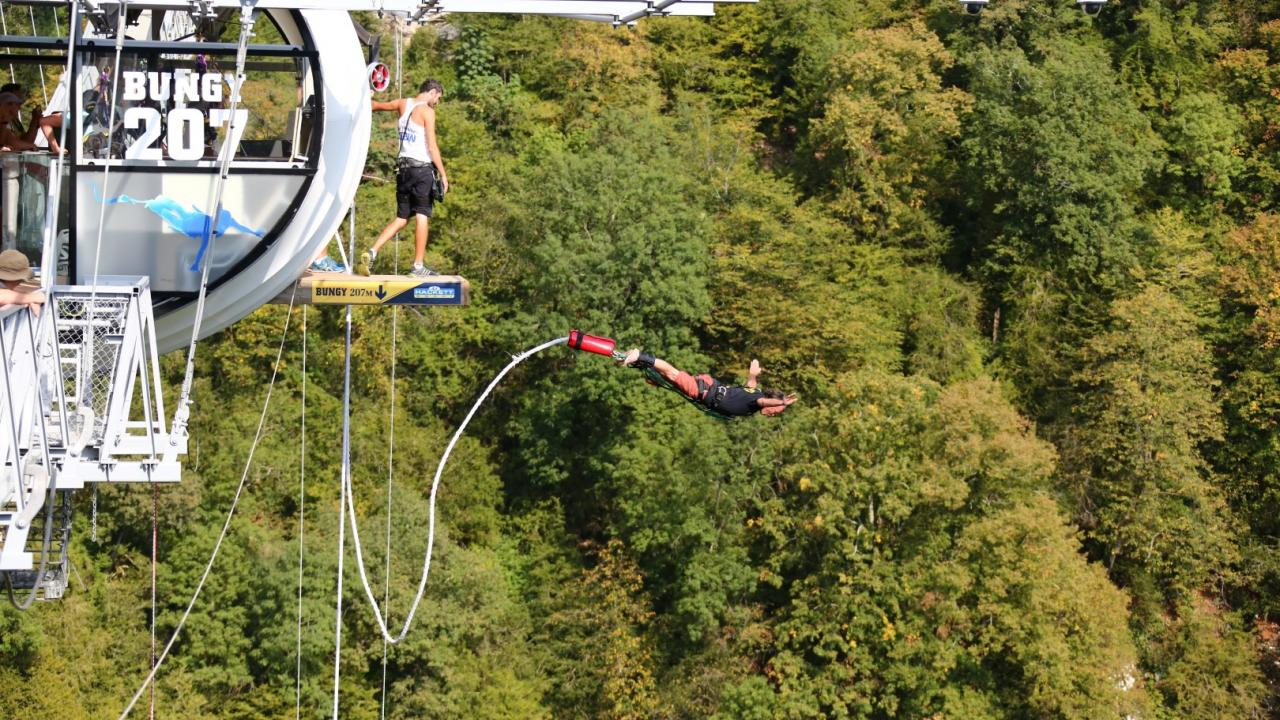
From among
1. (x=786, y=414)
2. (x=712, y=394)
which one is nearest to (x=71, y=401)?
(x=712, y=394)

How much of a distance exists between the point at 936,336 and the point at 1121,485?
539 cm

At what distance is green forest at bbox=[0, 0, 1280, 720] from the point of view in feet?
125

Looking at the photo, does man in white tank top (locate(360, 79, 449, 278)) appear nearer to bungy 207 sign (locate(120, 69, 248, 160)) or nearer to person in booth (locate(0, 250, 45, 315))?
bungy 207 sign (locate(120, 69, 248, 160))

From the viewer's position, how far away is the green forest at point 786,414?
3800 cm

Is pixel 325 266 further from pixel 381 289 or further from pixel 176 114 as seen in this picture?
pixel 176 114

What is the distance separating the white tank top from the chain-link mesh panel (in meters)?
3.78

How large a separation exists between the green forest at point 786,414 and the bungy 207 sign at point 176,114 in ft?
71.8

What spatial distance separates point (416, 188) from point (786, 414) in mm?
23337

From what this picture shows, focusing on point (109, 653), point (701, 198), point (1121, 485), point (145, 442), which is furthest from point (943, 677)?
point (145, 442)

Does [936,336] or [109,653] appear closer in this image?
[109,653]

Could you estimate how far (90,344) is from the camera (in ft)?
47.2

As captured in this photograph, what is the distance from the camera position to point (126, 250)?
16.0 metres

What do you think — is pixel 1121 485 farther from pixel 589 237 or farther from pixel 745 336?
pixel 589 237

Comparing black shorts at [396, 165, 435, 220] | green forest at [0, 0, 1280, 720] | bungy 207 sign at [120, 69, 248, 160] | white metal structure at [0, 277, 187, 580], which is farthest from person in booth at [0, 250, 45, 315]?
green forest at [0, 0, 1280, 720]
